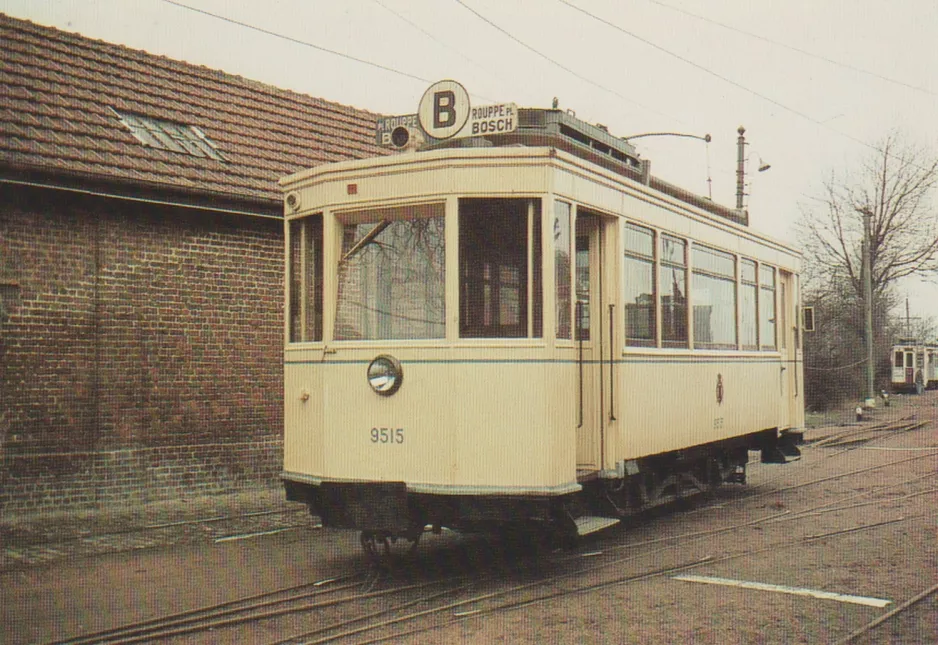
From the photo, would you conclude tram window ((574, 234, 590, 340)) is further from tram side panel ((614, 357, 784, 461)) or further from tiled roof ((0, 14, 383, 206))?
tiled roof ((0, 14, 383, 206))

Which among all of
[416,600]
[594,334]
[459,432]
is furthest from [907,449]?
[416,600]

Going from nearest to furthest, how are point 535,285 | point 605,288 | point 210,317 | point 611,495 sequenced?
point 535,285 → point 605,288 → point 611,495 → point 210,317

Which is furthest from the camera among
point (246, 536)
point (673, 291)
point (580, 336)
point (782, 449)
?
point (782, 449)

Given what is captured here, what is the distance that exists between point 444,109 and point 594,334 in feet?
6.92

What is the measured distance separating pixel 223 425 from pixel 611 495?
4.83 meters

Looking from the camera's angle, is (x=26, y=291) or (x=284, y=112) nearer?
(x=26, y=291)

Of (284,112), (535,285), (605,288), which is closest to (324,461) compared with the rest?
(535,285)

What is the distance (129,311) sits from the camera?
10469 millimetres

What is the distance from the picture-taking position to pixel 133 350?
10484 mm

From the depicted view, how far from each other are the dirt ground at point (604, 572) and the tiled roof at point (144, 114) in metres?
3.52

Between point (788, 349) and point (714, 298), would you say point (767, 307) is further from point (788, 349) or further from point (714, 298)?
point (714, 298)

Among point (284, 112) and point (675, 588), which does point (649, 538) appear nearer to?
point (675, 588)

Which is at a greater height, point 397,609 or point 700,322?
point 700,322

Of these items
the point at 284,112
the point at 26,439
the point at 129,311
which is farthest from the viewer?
the point at 284,112
